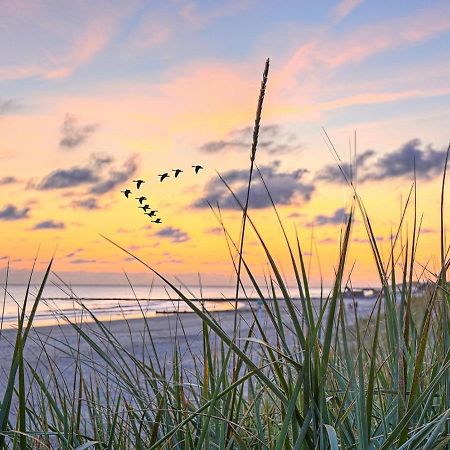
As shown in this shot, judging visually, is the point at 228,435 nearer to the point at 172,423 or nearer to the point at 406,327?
the point at 172,423

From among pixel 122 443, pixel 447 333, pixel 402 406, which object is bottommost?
pixel 122 443

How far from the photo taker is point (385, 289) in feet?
5.58

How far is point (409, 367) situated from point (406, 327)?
93mm

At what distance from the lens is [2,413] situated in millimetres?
1515

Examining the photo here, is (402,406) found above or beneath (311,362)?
beneath

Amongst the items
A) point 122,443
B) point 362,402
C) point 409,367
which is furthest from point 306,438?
point 122,443

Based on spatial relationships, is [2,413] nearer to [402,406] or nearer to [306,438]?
[306,438]

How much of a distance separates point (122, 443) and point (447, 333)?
0.95 m

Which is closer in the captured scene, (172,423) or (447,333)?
(447,333)

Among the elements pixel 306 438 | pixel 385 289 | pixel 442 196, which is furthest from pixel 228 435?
pixel 442 196

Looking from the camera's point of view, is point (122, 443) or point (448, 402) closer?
point (448, 402)

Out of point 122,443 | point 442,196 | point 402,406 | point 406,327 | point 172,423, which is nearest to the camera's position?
point 402,406

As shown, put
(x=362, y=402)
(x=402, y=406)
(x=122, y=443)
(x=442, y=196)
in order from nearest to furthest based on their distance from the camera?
(x=362, y=402) → (x=402, y=406) → (x=442, y=196) → (x=122, y=443)

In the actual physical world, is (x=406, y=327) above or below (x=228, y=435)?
above
